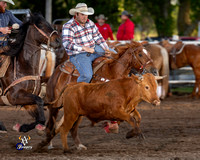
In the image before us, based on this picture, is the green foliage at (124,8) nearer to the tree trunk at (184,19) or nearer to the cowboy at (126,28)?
the tree trunk at (184,19)

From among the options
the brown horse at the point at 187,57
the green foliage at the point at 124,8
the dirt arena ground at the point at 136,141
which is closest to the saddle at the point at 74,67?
the dirt arena ground at the point at 136,141

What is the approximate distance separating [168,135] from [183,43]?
285 inches

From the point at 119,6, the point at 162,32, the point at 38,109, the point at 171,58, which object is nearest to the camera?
the point at 38,109

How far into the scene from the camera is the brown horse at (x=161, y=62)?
44.0ft

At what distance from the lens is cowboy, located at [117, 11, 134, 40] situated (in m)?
13.5

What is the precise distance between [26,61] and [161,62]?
7017mm

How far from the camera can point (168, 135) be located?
296 inches

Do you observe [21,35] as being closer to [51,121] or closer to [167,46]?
[51,121]

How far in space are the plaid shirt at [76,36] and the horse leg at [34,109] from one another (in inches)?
40.3

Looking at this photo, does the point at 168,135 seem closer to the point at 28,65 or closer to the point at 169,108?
the point at 28,65

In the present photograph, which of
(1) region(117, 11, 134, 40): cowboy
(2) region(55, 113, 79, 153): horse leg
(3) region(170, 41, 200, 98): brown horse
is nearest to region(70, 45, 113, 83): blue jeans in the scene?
(2) region(55, 113, 79, 153): horse leg

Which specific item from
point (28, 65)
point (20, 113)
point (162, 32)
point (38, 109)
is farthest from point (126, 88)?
point (162, 32)

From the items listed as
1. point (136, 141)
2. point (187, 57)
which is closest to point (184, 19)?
point (187, 57)

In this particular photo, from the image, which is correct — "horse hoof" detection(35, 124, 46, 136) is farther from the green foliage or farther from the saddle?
the green foliage
